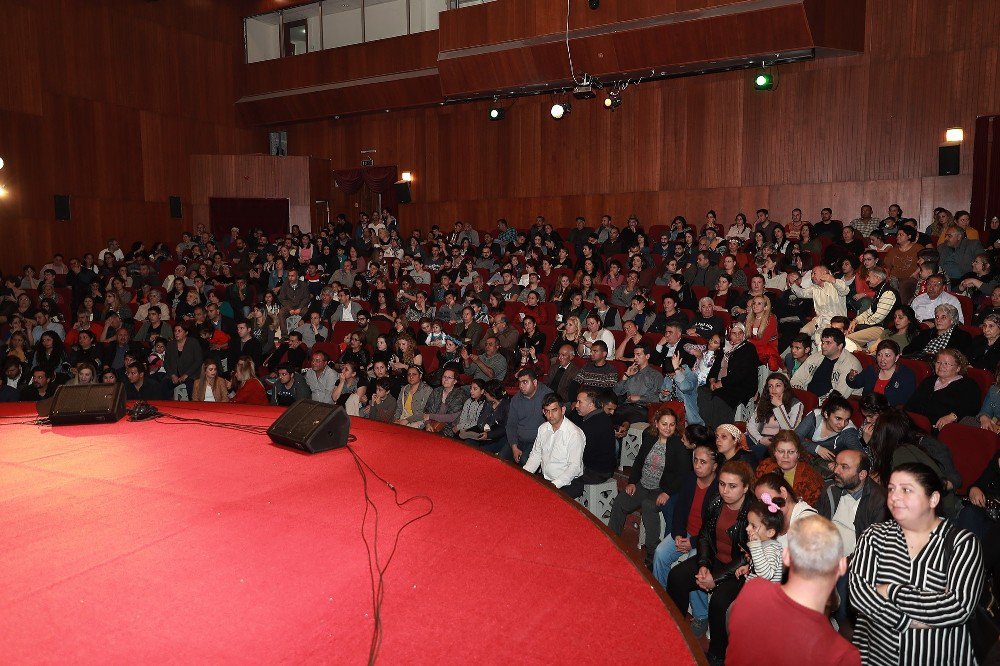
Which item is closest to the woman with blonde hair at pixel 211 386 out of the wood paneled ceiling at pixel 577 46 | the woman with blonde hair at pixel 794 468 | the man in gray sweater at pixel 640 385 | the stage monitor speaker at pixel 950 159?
the man in gray sweater at pixel 640 385

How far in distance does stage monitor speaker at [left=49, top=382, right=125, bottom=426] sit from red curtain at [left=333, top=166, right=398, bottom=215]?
925cm

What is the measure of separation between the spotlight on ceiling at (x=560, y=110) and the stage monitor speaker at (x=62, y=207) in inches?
278

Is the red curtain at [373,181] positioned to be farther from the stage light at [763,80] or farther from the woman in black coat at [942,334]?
the woman in black coat at [942,334]

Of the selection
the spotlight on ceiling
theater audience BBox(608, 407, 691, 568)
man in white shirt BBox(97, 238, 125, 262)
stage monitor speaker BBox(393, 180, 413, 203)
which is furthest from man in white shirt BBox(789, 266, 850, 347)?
man in white shirt BBox(97, 238, 125, 262)

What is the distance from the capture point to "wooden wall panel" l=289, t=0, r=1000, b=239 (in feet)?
27.8

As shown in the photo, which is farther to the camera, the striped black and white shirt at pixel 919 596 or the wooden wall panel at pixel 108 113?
the wooden wall panel at pixel 108 113

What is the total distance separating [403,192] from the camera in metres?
12.8

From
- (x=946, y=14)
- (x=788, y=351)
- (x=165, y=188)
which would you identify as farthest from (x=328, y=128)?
(x=788, y=351)

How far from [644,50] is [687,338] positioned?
4302mm

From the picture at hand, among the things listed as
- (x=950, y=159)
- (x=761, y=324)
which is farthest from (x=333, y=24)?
(x=761, y=324)

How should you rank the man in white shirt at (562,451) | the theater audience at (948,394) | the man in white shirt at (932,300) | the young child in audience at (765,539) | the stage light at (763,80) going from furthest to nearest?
the stage light at (763,80), the man in white shirt at (932,300), the theater audience at (948,394), the man in white shirt at (562,451), the young child in audience at (765,539)

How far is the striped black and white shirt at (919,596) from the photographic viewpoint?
1.99m

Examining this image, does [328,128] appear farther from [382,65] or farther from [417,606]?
[417,606]

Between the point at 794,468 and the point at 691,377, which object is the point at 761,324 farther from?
the point at 794,468
